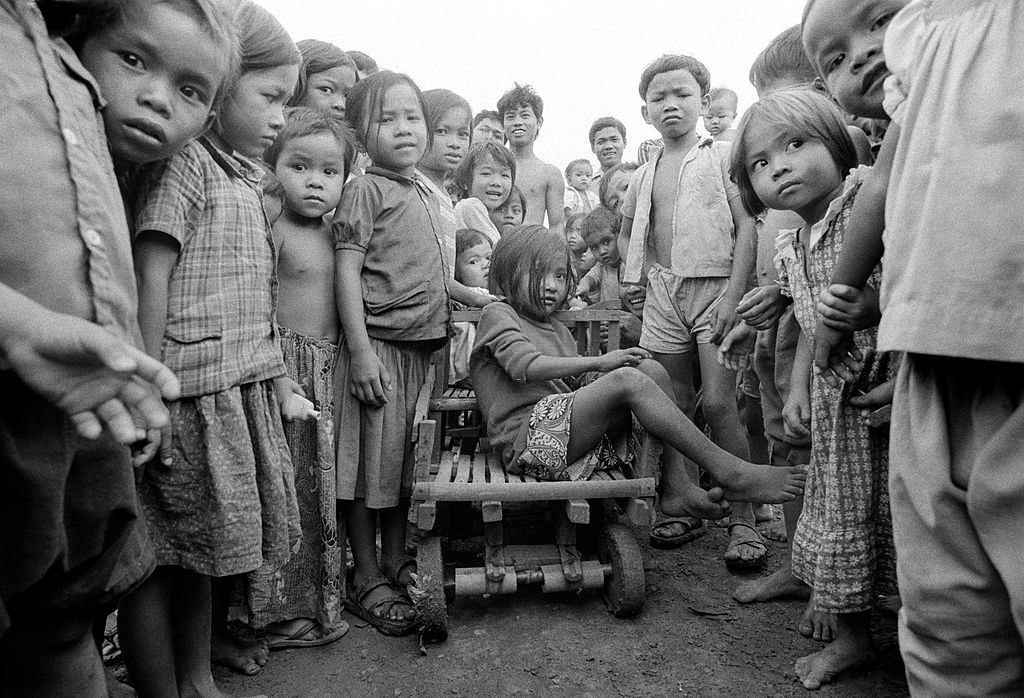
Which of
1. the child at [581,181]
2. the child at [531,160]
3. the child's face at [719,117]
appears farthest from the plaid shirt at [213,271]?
the child at [581,181]

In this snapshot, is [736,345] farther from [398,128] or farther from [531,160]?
[531,160]

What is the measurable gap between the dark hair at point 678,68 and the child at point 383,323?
4.77 ft

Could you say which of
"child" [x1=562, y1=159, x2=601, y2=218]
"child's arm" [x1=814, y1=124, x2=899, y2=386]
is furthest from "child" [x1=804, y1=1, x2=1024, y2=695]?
"child" [x1=562, y1=159, x2=601, y2=218]

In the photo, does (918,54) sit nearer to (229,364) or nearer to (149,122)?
(149,122)

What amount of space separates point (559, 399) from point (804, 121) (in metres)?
1.26

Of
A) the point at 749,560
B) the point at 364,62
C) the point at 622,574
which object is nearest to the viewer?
the point at 622,574

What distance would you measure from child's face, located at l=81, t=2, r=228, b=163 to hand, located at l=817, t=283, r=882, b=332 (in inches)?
55.4

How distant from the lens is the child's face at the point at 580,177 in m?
7.86

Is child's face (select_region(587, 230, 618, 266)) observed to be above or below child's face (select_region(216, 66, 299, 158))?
below

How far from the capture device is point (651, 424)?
2455mm

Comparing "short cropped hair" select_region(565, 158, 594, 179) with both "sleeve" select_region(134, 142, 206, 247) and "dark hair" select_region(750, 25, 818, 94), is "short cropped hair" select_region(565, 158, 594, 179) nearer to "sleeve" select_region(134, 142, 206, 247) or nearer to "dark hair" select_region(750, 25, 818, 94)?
"dark hair" select_region(750, 25, 818, 94)

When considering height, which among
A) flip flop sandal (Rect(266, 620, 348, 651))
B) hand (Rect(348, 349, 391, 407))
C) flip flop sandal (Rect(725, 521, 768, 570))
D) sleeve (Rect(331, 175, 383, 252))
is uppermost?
sleeve (Rect(331, 175, 383, 252))

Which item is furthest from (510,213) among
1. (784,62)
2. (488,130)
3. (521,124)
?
(784,62)

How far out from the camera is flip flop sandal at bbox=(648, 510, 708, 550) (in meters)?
3.01
